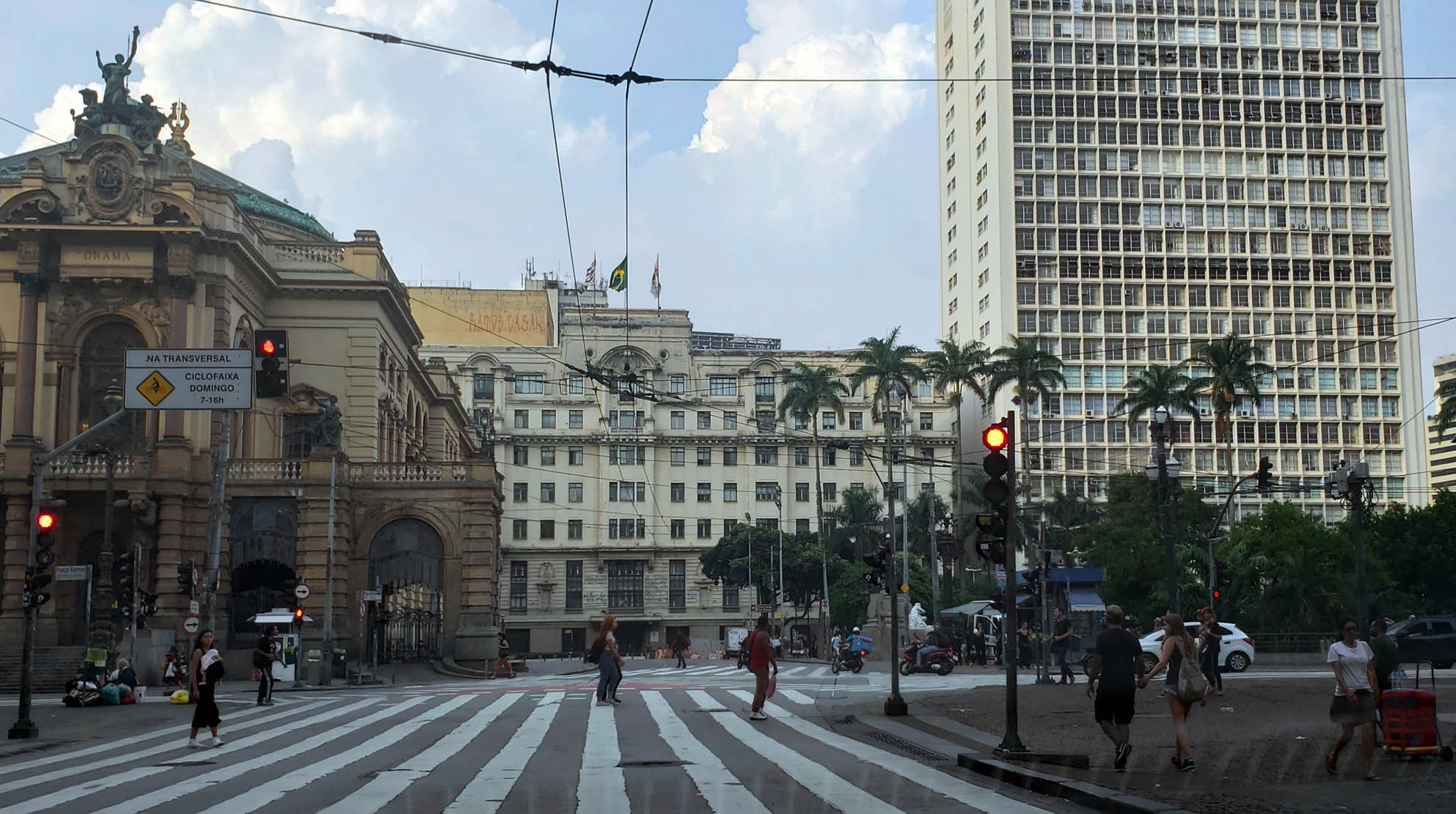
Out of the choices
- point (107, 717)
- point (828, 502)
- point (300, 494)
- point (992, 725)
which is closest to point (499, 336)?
point (828, 502)

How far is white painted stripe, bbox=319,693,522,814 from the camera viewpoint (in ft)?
40.7

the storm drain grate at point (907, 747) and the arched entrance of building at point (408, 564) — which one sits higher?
the arched entrance of building at point (408, 564)

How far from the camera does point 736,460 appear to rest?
103 metres

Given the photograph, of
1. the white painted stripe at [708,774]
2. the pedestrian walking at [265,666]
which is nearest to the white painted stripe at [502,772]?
the white painted stripe at [708,774]

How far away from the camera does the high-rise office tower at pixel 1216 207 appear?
4026 inches

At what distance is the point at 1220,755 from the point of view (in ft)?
51.7

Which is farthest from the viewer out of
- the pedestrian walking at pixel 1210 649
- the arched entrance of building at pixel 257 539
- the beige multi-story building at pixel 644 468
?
the beige multi-story building at pixel 644 468

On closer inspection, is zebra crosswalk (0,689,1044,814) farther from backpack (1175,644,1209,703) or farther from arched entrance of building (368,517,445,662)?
arched entrance of building (368,517,445,662)

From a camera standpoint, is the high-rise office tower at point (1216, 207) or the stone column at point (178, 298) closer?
the stone column at point (178, 298)

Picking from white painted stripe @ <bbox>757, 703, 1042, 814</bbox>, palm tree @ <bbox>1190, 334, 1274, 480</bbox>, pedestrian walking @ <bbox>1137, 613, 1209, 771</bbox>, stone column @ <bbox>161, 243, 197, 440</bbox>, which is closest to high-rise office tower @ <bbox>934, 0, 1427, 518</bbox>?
palm tree @ <bbox>1190, 334, 1274, 480</bbox>

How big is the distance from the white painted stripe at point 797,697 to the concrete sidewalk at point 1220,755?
2.59 metres

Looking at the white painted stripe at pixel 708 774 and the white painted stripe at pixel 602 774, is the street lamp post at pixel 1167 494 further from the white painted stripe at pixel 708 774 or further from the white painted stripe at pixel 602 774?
the white painted stripe at pixel 602 774

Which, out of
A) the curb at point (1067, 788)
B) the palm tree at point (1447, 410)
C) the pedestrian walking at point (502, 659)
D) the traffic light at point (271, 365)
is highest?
the palm tree at point (1447, 410)

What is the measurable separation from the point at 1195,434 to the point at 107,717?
8660cm
